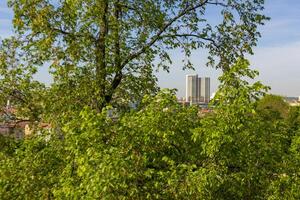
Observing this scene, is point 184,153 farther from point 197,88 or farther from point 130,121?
point 197,88

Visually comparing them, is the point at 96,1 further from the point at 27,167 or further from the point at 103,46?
the point at 27,167

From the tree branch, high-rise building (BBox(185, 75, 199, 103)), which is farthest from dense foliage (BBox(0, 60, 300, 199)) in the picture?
the tree branch

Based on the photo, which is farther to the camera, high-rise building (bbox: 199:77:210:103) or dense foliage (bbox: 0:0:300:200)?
high-rise building (bbox: 199:77:210:103)

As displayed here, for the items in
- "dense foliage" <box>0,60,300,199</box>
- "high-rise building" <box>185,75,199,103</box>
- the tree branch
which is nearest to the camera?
"dense foliage" <box>0,60,300,199</box>

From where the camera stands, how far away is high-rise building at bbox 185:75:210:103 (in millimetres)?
17022

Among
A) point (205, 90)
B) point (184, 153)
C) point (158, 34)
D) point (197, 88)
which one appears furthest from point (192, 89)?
point (184, 153)

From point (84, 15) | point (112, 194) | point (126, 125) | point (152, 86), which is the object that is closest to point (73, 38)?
point (84, 15)

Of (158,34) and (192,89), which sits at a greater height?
(192,89)

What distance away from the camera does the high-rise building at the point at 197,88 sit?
1702 cm

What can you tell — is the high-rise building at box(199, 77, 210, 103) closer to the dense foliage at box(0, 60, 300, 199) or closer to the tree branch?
the dense foliage at box(0, 60, 300, 199)

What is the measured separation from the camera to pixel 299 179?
30.5 ft

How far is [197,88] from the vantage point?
287ft

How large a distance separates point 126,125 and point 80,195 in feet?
4.56

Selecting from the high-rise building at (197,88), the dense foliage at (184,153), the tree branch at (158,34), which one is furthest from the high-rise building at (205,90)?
the tree branch at (158,34)
